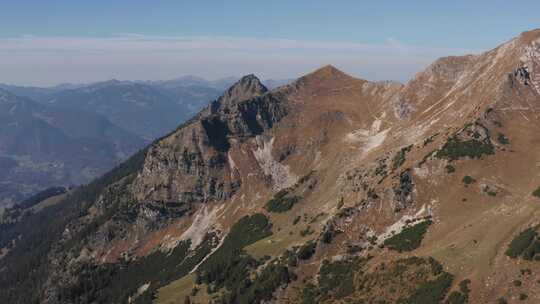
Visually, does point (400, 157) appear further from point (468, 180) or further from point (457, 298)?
point (457, 298)

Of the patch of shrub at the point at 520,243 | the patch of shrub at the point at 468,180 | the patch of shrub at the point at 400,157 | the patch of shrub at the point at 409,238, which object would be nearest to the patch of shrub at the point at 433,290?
the patch of shrub at the point at 520,243

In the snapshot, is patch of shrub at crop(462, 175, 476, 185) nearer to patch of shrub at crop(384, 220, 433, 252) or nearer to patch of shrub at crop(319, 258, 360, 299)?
patch of shrub at crop(384, 220, 433, 252)

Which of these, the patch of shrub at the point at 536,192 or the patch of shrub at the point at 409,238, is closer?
the patch of shrub at the point at 536,192

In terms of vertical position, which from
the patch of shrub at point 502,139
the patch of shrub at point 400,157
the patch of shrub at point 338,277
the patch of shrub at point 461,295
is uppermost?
the patch of shrub at point 502,139

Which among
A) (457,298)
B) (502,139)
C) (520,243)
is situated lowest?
(457,298)

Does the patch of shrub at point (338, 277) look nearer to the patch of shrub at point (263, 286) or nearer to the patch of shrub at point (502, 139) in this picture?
the patch of shrub at point (263, 286)

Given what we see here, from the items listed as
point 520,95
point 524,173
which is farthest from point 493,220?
point 520,95

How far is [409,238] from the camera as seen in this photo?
5157 inches

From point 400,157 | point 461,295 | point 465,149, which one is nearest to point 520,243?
point 461,295

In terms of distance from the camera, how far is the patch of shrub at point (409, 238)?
415 ft

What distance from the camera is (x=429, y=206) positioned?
472 ft

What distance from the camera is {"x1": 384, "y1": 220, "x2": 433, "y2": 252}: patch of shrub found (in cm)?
12646

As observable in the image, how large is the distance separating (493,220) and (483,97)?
92828mm

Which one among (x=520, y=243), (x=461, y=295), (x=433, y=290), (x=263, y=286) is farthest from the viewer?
(x=263, y=286)
